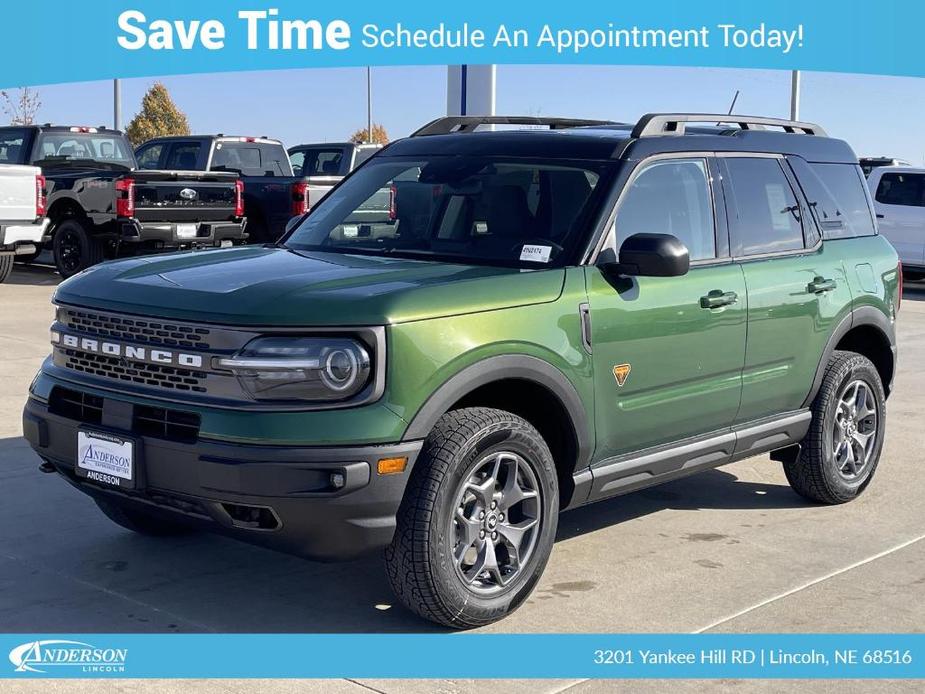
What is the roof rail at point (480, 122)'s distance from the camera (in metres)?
6.45

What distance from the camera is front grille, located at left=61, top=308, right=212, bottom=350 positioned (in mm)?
4449

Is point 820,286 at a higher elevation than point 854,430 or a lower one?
higher

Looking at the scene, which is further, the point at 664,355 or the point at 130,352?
the point at 664,355

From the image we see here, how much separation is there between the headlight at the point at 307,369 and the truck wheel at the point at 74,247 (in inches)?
504

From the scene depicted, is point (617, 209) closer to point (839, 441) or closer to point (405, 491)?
point (405, 491)

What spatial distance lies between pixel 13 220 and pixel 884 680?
1345 centimetres

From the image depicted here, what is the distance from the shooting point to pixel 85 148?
18.1 meters

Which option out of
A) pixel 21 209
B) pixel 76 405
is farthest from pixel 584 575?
pixel 21 209

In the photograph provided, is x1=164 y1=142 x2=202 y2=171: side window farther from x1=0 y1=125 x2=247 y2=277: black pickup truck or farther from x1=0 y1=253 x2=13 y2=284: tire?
x1=0 y1=253 x2=13 y2=284: tire

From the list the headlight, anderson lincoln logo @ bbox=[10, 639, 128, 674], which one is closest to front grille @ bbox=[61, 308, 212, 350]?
the headlight

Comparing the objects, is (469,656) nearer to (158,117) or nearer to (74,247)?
(74,247)

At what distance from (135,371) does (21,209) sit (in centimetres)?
1185

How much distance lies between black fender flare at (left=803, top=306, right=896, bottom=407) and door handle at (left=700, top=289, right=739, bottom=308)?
3.00 feet

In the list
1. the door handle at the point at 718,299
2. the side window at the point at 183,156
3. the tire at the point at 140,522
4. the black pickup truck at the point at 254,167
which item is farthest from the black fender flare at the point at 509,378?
the side window at the point at 183,156
